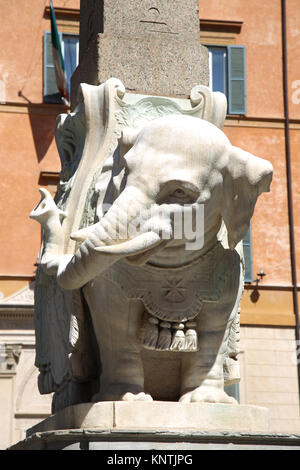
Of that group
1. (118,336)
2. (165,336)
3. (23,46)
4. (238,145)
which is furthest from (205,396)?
(23,46)

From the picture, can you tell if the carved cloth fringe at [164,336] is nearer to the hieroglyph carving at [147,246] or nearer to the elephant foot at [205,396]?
the hieroglyph carving at [147,246]

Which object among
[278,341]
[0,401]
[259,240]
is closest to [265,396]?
[278,341]

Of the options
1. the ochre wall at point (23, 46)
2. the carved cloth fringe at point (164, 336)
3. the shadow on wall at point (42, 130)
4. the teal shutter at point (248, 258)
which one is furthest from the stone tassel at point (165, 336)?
the ochre wall at point (23, 46)

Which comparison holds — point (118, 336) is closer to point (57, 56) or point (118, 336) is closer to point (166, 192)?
point (166, 192)

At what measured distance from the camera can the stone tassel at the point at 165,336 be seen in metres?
5.11

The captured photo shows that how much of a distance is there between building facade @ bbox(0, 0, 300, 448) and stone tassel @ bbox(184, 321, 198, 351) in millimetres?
11430

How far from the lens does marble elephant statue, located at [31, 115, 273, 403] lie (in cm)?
488

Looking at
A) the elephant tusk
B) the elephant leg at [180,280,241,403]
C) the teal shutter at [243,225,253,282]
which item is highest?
the teal shutter at [243,225,253,282]

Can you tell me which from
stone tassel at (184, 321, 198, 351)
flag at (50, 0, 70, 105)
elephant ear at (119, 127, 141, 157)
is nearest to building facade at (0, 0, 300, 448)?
flag at (50, 0, 70, 105)

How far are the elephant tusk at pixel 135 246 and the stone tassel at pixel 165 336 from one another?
0.44m

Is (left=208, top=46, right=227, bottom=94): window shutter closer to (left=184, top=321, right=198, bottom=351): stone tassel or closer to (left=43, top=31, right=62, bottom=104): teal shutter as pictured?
(left=43, top=31, right=62, bottom=104): teal shutter

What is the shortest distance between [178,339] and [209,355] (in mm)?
215

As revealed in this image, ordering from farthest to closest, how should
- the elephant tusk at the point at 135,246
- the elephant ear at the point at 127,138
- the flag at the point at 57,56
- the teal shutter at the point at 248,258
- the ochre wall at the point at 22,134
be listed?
the teal shutter at the point at 248,258 < the ochre wall at the point at 22,134 < the flag at the point at 57,56 < the elephant ear at the point at 127,138 < the elephant tusk at the point at 135,246

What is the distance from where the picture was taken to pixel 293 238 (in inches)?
709
